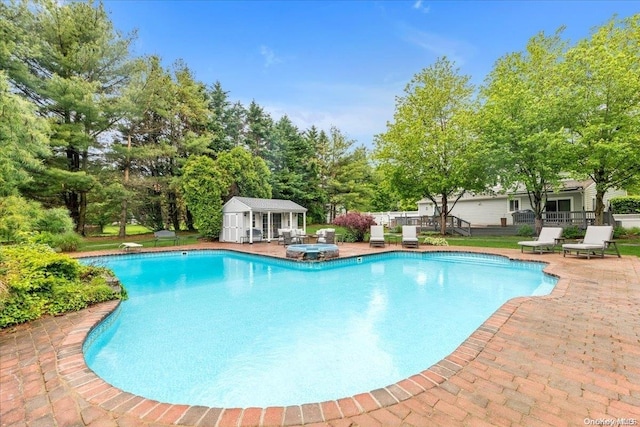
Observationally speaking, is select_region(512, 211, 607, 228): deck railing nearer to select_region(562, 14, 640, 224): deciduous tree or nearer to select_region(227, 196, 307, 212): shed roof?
select_region(562, 14, 640, 224): deciduous tree

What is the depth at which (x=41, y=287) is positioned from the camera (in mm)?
5027

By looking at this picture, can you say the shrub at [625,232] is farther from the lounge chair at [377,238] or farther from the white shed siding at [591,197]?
the lounge chair at [377,238]

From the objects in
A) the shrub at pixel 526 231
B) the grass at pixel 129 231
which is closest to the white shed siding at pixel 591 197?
the shrub at pixel 526 231

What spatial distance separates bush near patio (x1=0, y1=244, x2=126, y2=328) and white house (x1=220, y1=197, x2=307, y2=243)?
11570 mm

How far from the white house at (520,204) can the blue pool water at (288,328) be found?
43.8ft

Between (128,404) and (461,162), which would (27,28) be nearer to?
(128,404)

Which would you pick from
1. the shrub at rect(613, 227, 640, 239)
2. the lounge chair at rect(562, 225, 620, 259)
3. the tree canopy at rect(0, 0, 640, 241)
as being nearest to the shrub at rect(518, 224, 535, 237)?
the tree canopy at rect(0, 0, 640, 241)

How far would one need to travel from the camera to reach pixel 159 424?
2135mm

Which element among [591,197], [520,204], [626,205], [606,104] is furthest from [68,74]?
[626,205]

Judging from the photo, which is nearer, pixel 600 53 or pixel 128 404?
pixel 128 404

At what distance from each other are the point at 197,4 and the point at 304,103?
37.7 ft

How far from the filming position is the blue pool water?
3.55m

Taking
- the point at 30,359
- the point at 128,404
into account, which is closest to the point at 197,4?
the point at 30,359

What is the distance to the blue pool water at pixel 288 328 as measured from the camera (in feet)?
11.6
